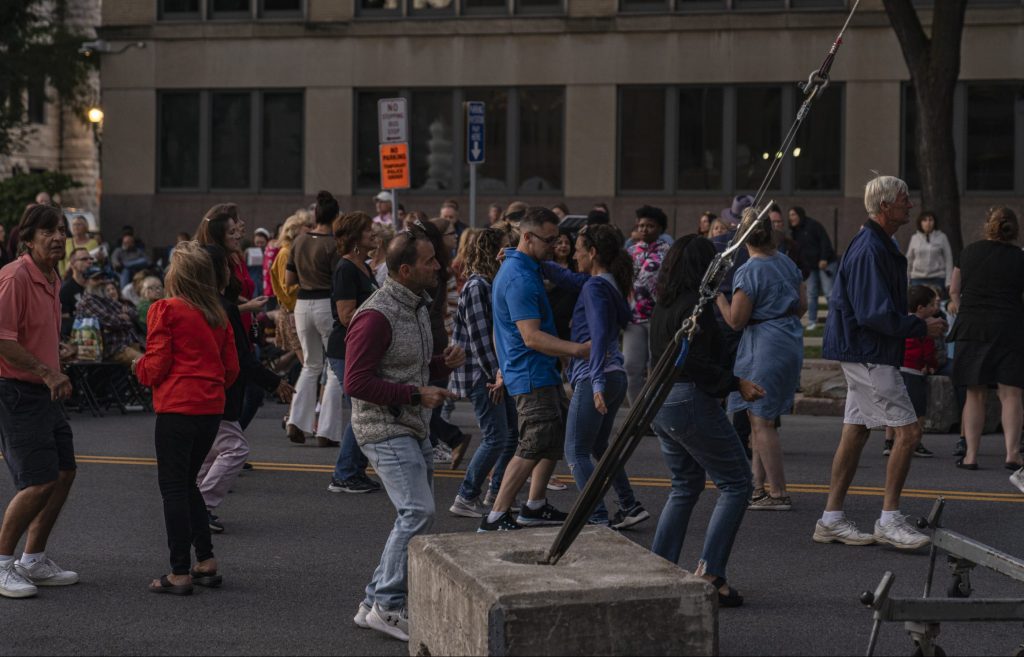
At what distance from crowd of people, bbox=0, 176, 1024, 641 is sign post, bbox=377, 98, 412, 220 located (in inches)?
264

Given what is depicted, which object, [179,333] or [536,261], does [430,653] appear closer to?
[179,333]

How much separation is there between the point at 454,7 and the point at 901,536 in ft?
74.2

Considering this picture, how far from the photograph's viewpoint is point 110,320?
53.5ft

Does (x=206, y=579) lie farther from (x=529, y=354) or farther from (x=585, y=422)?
(x=585, y=422)

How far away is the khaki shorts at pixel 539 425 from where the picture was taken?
9031mm

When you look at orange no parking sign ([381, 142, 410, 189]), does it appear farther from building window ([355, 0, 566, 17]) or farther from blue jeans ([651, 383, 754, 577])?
blue jeans ([651, 383, 754, 577])

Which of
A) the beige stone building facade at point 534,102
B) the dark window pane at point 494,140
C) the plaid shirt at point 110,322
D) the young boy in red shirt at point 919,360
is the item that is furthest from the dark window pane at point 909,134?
the plaid shirt at point 110,322

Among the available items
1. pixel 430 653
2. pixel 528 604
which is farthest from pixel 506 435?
pixel 528 604

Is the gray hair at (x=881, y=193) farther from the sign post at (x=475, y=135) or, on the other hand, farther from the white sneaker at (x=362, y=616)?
the sign post at (x=475, y=135)

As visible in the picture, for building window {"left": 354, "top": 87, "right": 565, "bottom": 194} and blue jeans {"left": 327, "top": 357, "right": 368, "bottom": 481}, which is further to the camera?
building window {"left": 354, "top": 87, "right": 565, "bottom": 194}

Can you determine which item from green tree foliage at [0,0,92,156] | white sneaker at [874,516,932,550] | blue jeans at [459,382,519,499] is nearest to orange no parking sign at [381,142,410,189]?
blue jeans at [459,382,519,499]

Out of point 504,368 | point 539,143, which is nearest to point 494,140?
point 539,143

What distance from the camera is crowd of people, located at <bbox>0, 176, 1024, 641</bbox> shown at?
23.5 feet

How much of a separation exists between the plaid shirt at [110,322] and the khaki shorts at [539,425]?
328 inches
